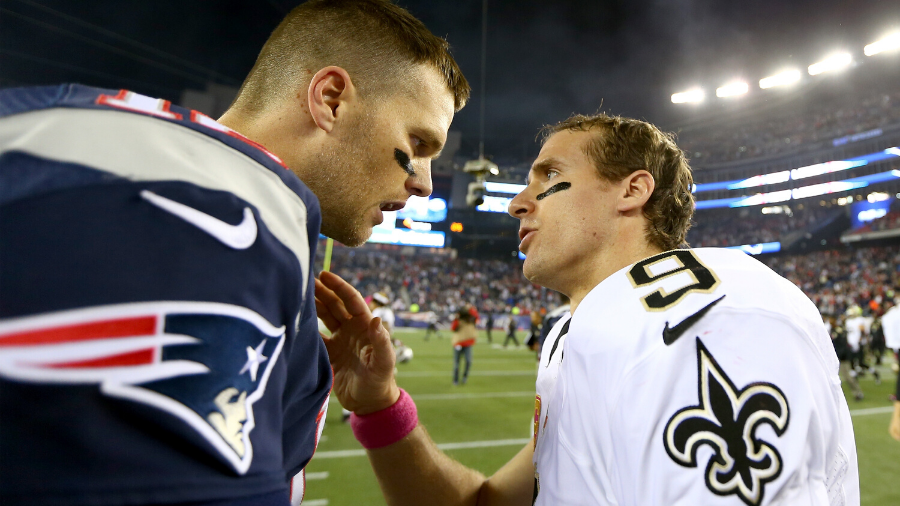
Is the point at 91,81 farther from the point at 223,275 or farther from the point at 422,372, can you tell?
the point at 223,275

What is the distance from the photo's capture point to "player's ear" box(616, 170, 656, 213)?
7.46 ft

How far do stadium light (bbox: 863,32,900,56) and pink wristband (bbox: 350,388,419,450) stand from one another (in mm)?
42202

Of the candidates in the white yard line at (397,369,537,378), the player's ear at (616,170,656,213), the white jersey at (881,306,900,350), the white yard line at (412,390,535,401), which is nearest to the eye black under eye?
the player's ear at (616,170,656,213)

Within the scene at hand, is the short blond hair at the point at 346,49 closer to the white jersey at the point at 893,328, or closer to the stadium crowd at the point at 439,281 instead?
the white jersey at the point at 893,328

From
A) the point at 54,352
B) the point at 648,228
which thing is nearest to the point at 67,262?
the point at 54,352

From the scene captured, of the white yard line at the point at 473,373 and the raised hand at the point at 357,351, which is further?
the white yard line at the point at 473,373

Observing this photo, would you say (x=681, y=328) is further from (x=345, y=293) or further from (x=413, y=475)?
(x=413, y=475)

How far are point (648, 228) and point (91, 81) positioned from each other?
1661 inches

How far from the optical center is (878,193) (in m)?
38.8

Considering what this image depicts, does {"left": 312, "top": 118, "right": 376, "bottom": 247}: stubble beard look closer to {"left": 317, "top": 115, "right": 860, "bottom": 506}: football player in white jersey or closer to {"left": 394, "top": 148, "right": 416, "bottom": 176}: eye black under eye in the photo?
{"left": 394, "top": 148, "right": 416, "bottom": 176}: eye black under eye

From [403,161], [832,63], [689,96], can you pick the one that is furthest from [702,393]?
[832,63]

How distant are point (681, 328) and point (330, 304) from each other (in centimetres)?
131

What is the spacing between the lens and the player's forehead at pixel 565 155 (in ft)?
8.07

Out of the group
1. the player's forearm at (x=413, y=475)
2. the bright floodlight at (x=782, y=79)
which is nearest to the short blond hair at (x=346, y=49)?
the player's forearm at (x=413, y=475)
